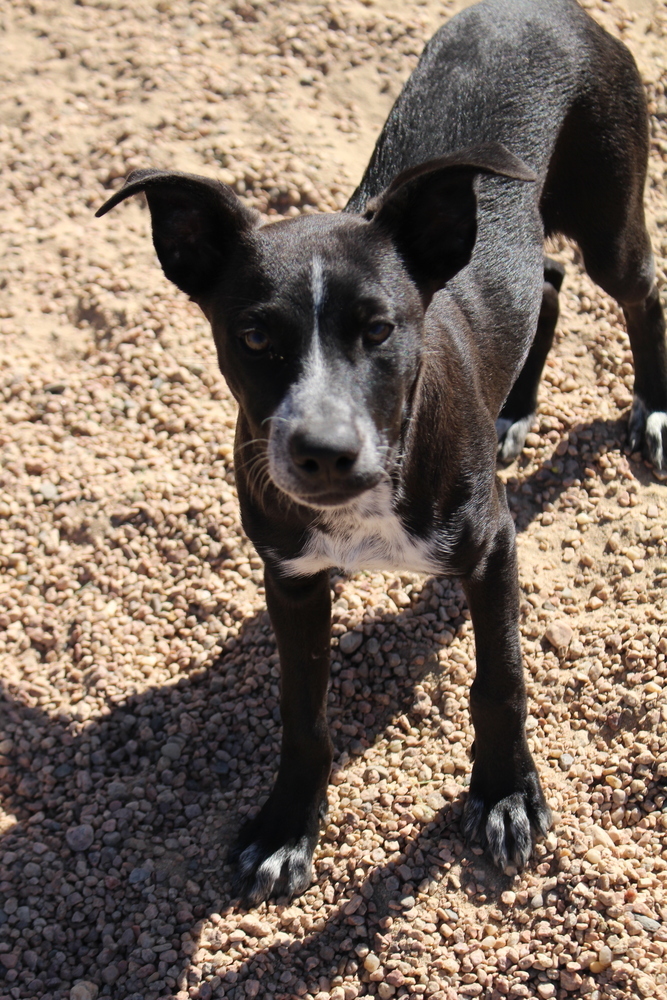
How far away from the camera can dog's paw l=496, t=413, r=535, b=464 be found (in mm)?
5082

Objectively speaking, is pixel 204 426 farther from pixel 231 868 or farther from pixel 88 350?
pixel 231 868

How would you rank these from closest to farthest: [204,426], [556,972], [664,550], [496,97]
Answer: [556,972], [496,97], [664,550], [204,426]

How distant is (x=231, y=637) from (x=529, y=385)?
1.95 m

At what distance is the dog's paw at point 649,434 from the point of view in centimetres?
494

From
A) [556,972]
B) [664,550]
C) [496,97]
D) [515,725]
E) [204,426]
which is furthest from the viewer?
[204,426]

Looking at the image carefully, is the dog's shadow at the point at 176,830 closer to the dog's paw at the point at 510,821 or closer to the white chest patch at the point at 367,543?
the dog's paw at the point at 510,821

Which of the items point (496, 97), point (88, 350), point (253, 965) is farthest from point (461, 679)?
point (88, 350)

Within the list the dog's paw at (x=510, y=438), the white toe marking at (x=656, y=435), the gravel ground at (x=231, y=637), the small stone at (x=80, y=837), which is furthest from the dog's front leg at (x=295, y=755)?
the white toe marking at (x=656, y=435)

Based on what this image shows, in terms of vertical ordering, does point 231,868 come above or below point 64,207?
below

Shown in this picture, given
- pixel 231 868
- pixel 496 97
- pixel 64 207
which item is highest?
pixel 496 97

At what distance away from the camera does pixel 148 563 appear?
482cm

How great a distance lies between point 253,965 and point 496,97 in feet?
10.9

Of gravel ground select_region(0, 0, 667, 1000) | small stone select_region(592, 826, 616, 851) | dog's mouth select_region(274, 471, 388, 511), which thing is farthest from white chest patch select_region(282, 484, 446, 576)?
small stone select_region(592, 826, 616, 851)

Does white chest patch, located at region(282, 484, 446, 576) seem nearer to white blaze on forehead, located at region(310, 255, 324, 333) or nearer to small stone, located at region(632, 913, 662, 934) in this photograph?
white blaze on forehead, located at region(310, 255, 324, 333)
